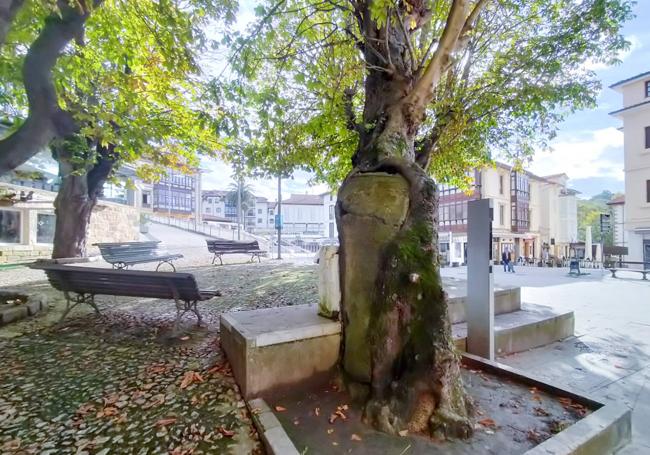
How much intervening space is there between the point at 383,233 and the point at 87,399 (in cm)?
308

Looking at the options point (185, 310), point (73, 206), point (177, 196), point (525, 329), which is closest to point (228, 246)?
point (73, 206)

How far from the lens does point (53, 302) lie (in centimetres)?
630

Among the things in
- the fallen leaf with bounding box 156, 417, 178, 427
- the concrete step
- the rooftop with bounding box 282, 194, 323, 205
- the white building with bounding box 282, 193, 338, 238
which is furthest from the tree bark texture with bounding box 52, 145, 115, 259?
the rooftop with bounding box 282, 194, 323, 205

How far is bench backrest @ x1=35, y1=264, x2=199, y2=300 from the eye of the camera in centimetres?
417

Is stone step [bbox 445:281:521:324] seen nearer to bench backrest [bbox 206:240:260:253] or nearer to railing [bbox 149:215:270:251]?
bench backrest [bbox 206:240:260:253]

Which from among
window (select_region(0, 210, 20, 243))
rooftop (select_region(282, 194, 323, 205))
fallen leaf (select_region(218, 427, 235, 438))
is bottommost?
fallen leaf (select_region(218, 427, 235, 438))

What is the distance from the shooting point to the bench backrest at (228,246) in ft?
43.4

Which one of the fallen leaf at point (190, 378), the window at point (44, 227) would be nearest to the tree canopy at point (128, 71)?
the fallen leaf at point (190, 378)

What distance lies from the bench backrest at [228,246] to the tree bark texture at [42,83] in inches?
365

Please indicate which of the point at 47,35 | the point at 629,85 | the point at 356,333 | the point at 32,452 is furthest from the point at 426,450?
the point at 629,85

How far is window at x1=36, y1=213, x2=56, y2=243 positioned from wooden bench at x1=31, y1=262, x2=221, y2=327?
46.2 feet

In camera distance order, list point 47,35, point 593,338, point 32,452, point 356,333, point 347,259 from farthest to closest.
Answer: point 593,338, point 47,35, point 347,259, point 356,333, point 32,452

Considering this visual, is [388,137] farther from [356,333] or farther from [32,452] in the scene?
[32,452]

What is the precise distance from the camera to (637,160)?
20.9 m
